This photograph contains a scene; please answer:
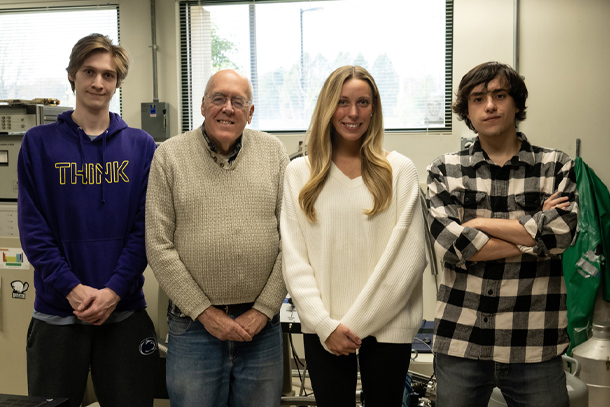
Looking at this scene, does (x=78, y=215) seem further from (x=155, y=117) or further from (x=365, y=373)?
(x=155, y=117)

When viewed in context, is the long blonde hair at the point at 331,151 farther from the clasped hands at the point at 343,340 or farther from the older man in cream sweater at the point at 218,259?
the clasped hands at the point at 343,340

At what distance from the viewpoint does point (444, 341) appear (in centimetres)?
166

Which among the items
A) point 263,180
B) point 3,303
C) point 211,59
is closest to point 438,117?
point 211,59

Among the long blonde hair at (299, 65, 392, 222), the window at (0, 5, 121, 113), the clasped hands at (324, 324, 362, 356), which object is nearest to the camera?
the clasped hands at (324, 324, 362, 356)

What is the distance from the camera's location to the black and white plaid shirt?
1604mm

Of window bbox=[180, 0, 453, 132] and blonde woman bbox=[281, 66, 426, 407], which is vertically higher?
window bbox=[180, 0, 453, 132]

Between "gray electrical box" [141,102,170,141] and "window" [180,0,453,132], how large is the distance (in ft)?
0.63

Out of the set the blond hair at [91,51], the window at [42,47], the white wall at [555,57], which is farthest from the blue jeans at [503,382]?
the window at [42,47]

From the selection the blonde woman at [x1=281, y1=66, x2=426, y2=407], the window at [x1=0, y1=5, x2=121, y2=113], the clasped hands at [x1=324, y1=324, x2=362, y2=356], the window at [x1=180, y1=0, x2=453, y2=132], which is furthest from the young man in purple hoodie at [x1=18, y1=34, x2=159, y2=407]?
the window at [x1=0, y1=5, x2=121, y2=113]

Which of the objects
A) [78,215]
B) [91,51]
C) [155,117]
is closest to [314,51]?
[155,117]

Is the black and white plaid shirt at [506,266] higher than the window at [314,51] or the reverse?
the reverse

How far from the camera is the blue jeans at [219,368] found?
5.64ft

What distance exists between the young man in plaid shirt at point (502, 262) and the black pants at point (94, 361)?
970mm

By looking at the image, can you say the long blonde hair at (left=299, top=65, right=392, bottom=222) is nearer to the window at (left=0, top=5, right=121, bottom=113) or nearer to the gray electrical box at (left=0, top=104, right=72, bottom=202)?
the gray electrical box at (left=0, top=104, right=72, bottom=202)
